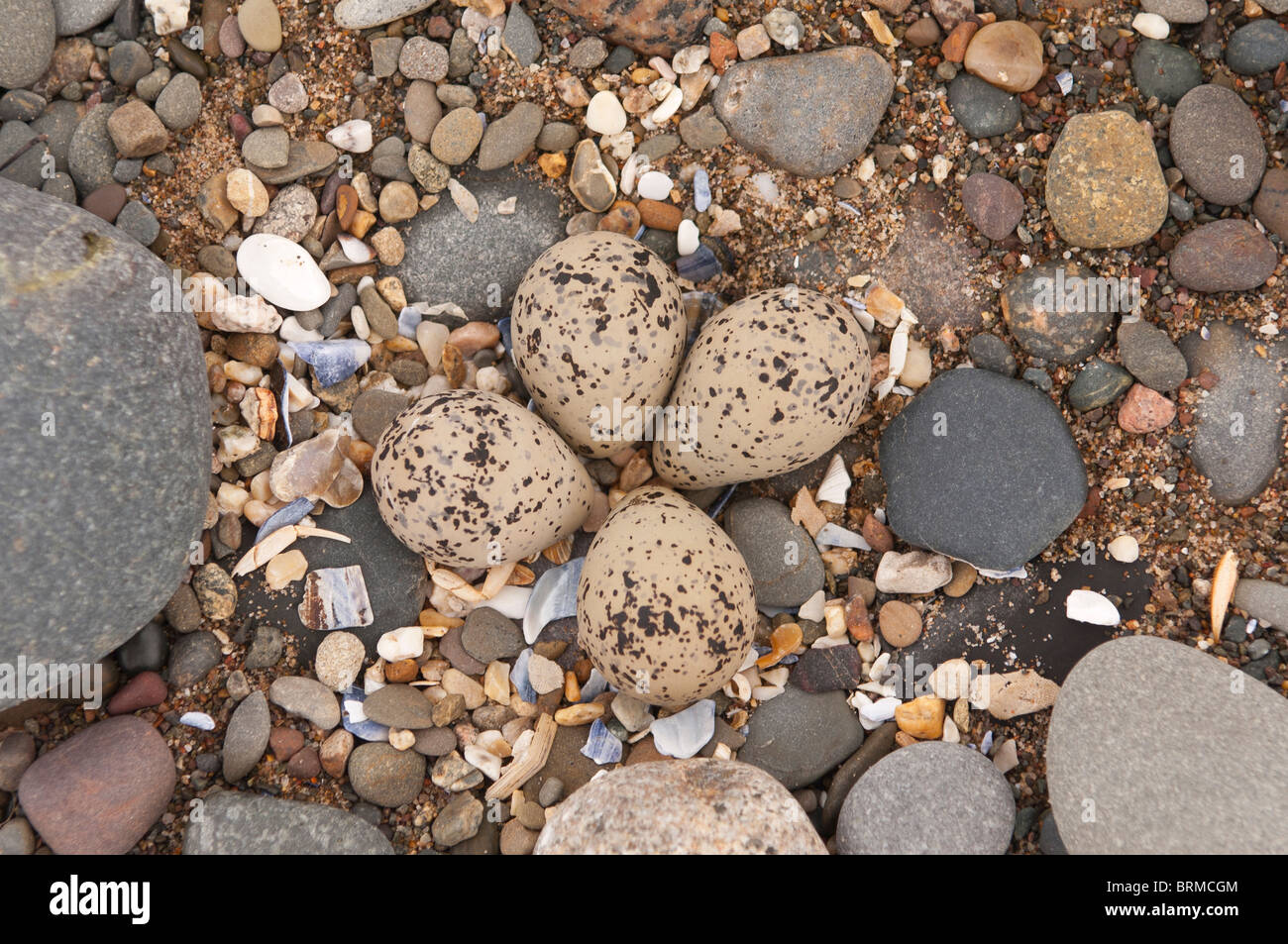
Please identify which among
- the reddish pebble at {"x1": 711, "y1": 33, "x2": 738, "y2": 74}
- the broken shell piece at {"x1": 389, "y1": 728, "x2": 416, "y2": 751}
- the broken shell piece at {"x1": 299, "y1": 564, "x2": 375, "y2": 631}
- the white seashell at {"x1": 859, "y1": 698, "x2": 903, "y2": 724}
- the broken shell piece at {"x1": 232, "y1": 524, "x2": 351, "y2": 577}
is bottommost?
the broken shell piece at {"x1": 389, "y1": 728, "x2": 416, "y2": 751}

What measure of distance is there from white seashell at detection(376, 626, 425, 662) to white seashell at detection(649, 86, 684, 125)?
5.82 feet

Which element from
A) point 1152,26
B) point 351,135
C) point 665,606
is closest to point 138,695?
point 665,606

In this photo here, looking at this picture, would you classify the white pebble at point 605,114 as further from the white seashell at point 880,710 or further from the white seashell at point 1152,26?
the white seashell at point 880,710

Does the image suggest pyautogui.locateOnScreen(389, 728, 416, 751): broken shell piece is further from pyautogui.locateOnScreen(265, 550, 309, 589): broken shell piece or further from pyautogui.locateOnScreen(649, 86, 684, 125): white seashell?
pyautogui.locateOnScreen(649, 86, 684, 125): white seashell

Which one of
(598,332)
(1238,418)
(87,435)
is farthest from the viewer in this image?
(1238,418)

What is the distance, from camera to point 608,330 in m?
2.31

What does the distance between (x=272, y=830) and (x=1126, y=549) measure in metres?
2.67

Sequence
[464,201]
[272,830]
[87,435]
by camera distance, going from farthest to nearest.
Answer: [464,201] → [272,830] → [87,435]

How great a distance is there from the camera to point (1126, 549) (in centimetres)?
270

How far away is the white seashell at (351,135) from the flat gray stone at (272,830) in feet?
6.56

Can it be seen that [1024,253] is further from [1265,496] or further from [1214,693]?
[1214,693]

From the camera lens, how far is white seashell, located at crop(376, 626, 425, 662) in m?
2.66

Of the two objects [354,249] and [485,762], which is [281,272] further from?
[485,762]

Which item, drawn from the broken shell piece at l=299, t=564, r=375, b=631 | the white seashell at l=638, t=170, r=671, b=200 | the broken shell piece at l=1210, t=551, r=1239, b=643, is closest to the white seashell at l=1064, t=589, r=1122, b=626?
the broken shell piece at l=1210, t=551, r=1239, b=643
